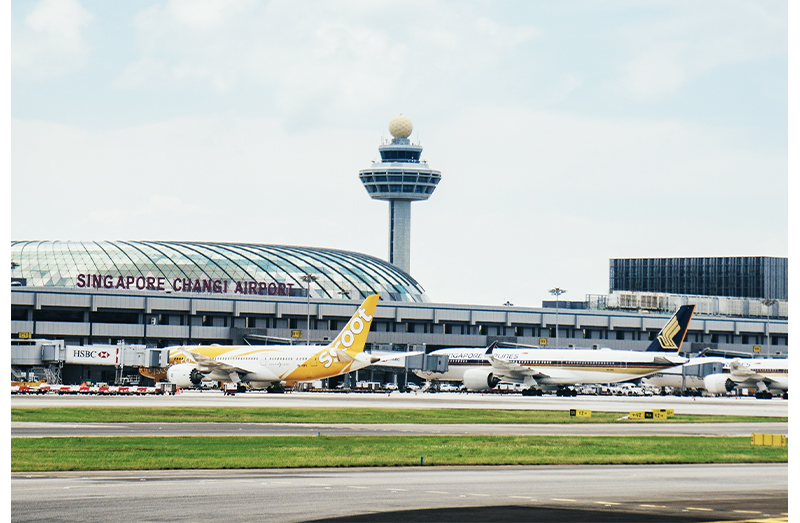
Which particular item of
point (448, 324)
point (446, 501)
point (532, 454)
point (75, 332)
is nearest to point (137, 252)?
point (75, 332)

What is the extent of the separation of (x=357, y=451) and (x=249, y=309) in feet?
407

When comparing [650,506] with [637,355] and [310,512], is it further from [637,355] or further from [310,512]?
[637,355]

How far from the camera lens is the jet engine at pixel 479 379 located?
113m

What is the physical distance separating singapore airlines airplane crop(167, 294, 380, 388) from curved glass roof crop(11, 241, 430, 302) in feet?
190

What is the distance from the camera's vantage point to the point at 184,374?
105000mm

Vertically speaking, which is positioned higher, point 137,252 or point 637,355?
point 137,252

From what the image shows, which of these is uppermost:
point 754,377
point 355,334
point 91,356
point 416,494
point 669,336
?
point 669,336

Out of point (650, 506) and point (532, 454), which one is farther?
point (532, 454)

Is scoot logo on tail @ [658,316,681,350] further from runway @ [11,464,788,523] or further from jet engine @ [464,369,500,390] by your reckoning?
runway @ [11,464,788,523]

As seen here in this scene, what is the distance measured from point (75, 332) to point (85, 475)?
126197 millimetres

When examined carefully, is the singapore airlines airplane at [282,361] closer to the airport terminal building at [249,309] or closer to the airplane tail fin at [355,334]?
the airplane tail fin at [355,334]

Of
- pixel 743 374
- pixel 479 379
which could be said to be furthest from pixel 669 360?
pixel 479 379

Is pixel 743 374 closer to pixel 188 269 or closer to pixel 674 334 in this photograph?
pixel 674 334

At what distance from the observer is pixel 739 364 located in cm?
11081
